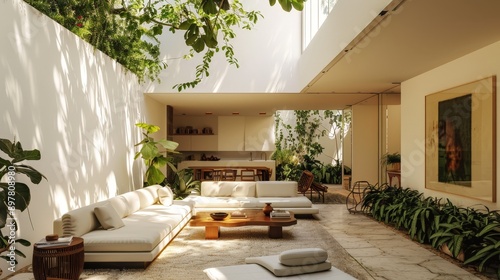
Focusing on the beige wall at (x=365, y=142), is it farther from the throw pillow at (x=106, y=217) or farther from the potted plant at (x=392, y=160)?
the throw pillow at (x=106, y=217)

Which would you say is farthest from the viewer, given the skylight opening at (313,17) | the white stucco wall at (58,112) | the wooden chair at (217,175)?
the wooden chair at (217,175)


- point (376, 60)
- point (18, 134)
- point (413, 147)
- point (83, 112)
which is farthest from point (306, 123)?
point (18, 134)

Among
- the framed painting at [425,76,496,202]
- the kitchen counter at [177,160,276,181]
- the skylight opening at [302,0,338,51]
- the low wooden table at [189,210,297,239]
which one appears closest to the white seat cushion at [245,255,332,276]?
the low wooden table at [189,210,297,239]

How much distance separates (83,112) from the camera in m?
6.16

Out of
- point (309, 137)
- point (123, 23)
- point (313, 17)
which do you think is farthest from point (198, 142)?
point (123, 23)

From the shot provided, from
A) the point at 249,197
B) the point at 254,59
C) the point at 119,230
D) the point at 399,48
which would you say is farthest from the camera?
the point at 254,59

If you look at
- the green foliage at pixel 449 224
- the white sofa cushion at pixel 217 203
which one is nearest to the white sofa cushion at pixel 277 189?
the white sofa cushion at pixel 217 203

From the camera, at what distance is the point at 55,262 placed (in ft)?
13.1

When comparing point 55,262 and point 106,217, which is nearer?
point 55,262

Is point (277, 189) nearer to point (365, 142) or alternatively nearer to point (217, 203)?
point (217, 203)

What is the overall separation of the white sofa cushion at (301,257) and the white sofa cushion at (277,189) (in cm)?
528

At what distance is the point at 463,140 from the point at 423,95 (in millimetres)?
1622

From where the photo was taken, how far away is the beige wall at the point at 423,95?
5480mm

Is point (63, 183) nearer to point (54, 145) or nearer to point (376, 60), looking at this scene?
point (54, 145)
